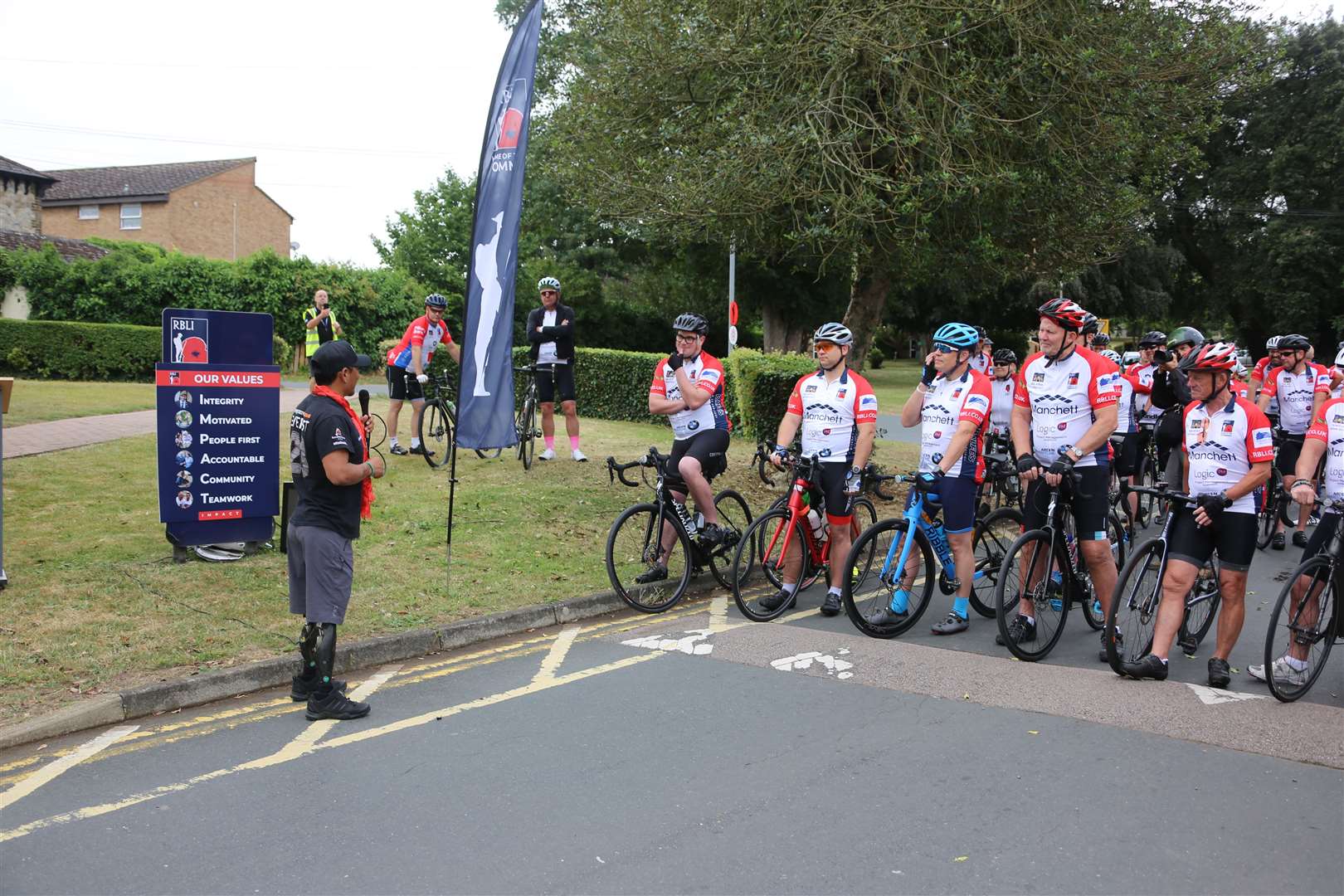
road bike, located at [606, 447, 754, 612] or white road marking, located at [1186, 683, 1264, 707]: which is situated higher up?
road bike, located at [606, 447, 754, 612]

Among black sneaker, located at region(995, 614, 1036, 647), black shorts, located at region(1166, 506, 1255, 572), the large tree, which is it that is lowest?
black sneaker, located at region(995, 614, 1036, 647)

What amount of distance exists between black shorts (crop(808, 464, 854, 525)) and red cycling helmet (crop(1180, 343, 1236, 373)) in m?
2.35

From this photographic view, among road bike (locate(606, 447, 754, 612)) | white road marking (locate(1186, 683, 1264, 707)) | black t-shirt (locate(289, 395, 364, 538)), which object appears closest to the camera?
black t-shirt (locate(289, 395, 364, 538))

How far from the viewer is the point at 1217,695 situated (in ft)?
19.5

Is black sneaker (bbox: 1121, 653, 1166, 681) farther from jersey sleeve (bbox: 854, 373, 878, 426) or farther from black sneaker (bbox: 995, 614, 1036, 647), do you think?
jersey sleeve (bbox: 854, 373, 878, 426)

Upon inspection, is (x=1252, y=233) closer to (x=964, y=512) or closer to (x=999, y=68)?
(x=999, y=68)

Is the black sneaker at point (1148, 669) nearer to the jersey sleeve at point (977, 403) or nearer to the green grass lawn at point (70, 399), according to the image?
the jersey sleeve at point (977, 403)

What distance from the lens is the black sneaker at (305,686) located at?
18.1 ft

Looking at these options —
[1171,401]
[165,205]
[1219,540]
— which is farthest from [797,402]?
[165,205]

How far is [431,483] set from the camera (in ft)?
38.0

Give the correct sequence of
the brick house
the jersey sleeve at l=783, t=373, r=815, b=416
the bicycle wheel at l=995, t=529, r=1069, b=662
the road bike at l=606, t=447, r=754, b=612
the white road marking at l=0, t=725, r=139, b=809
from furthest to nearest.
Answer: the brick house → the road bike at l=606, t=447, r=754, b=612 → the jersey sleeve at l=783, t=373, r=815, b=416 → the bicycle wheel at l=995, t=529, r=1069, b=662 → the white road marking at l=0, t=725, r=139, b=809

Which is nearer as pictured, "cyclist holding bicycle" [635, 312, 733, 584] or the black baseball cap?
the black baseball cap

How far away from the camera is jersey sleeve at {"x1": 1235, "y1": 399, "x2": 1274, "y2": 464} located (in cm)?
599

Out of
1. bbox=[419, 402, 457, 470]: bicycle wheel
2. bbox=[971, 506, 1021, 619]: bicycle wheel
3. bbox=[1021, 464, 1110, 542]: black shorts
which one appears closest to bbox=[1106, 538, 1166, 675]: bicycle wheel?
bbox=[1021, 464, 1110, 542]: black shorts
